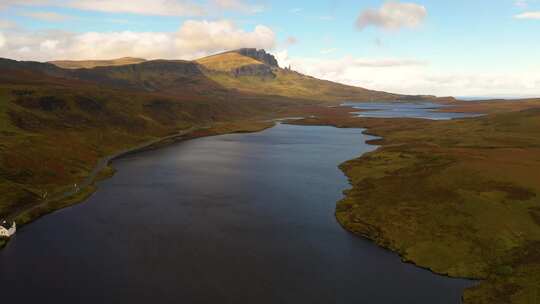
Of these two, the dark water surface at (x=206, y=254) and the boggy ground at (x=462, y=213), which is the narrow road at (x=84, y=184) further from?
the boggy ground at (x=462, y=213)

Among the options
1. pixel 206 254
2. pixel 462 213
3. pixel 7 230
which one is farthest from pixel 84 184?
pixel 462 213

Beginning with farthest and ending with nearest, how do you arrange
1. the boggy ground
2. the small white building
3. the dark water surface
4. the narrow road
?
1. the narrow road
2. the small white building
3. the boggy ground
4. the dark water surface

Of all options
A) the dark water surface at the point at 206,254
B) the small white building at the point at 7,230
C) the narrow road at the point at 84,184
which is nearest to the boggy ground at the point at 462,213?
the dark water surface at the point at 206,254

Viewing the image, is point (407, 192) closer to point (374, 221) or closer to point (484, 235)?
point (374, 221)

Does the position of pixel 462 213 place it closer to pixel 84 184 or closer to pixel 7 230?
pixel 7 230

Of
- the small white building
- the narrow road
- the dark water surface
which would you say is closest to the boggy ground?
the dark water surface

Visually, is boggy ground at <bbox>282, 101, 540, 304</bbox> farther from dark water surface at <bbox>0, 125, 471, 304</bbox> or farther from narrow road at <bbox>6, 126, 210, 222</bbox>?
narrow road at <bbox>6, 126, 210, 222</bbox>
